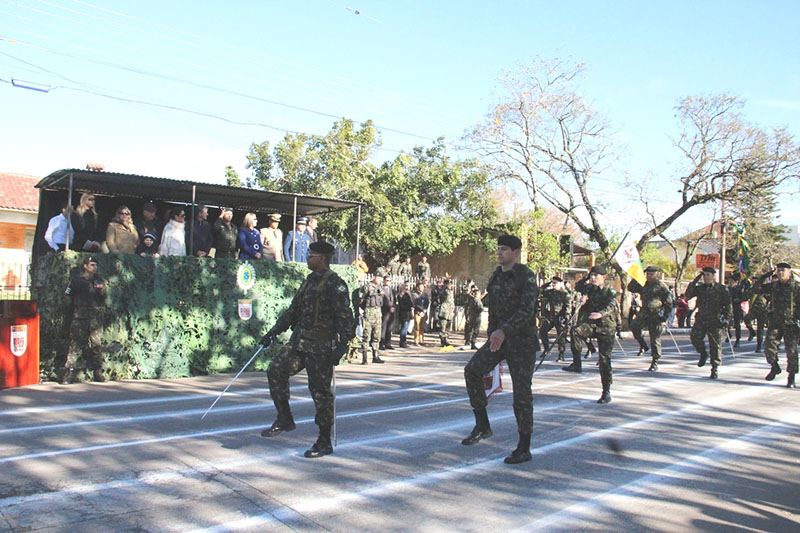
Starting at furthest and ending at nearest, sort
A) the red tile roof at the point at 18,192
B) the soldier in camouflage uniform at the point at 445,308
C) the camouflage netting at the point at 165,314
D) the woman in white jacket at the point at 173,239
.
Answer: the red tile roof at the point at 18,192
the soldier in camouflage uniform at the point at 445,308
the woman in white jacket at the point at 173,239
the camouflage netting at the point at 165,314

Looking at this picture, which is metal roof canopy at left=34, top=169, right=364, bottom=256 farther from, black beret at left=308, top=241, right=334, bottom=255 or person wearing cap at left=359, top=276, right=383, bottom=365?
black beret at left=308, top=241, right=334, bottom=255

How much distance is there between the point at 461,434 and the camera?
6941mm

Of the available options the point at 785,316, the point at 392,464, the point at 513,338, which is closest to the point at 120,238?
the point at 392,464

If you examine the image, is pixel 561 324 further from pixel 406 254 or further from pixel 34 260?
pixel 34 260

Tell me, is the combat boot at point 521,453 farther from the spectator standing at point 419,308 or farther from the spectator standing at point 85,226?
the spectator standing at point 419,308

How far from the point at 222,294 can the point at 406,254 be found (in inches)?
504

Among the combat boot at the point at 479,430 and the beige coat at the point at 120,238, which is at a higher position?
the beige coat at the point at 120,238

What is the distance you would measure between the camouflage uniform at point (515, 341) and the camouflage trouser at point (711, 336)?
7.53 metres

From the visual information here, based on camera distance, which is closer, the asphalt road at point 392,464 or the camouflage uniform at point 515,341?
the asphalt road at point 392,464

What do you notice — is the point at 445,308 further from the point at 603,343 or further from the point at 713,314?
the point at 603,343

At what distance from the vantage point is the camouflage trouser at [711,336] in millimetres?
12320

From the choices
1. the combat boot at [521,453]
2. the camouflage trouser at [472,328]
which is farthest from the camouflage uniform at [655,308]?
the combat boot at [521,453]

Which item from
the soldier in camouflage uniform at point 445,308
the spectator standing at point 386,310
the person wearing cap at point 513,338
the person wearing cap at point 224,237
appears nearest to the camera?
the person wearing cap at point 513,338

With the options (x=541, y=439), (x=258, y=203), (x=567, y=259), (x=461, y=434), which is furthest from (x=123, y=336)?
(x=567, y=259)
